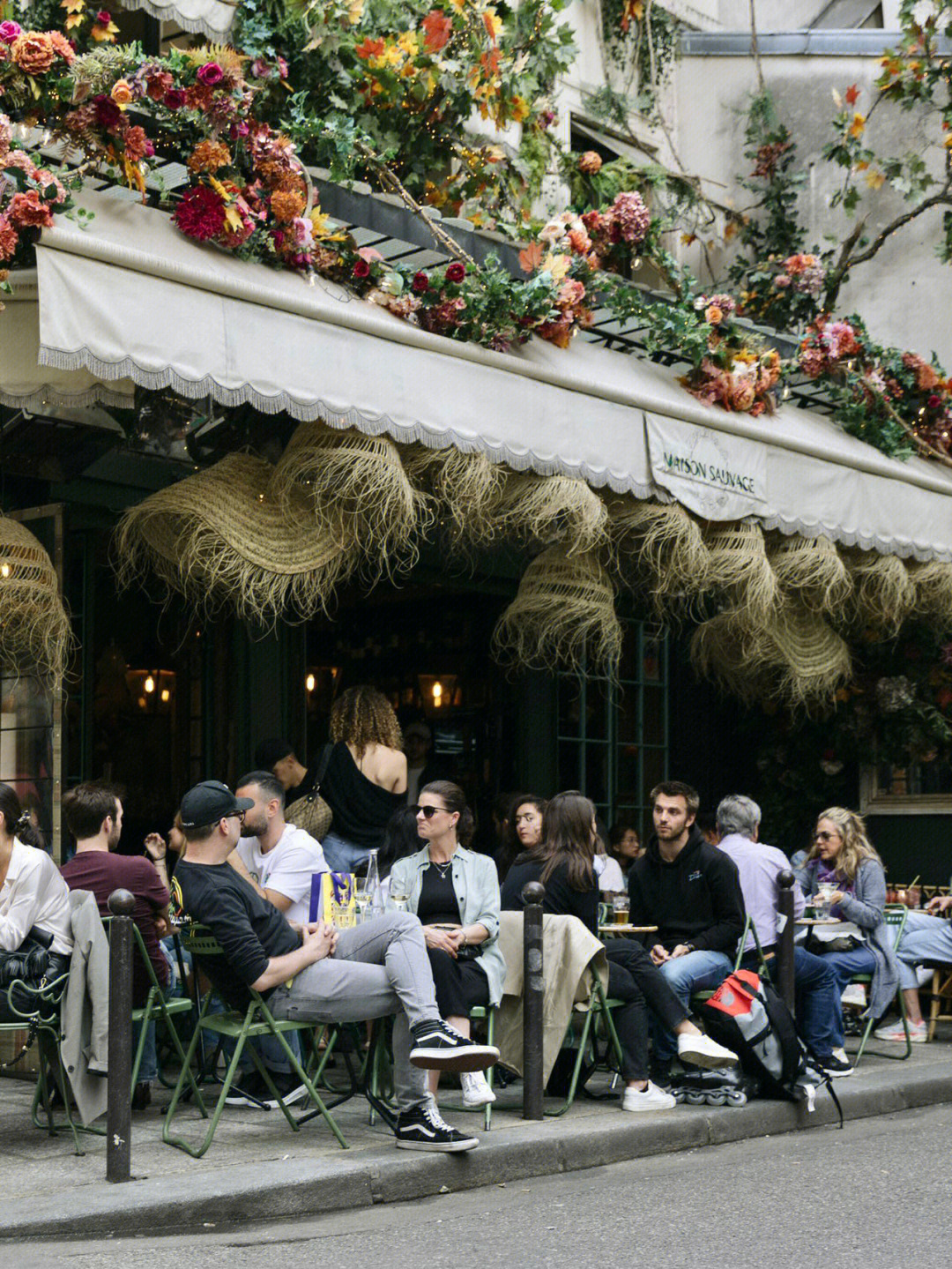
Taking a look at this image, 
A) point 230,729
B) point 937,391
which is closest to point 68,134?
point 230,729

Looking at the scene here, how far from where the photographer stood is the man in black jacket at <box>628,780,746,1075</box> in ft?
26.3

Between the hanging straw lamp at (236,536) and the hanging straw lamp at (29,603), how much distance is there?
0.42 m

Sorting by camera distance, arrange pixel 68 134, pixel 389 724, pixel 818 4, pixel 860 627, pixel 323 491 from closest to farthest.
A: pixel 68 134 → pixel 323 491 → pixel 389 724 → pixel 860 627 → pixel 818 4

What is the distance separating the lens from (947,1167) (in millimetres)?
6562

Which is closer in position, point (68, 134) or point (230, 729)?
point (68, 134)

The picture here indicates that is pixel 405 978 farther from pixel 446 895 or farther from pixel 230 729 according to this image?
pixel 230 729

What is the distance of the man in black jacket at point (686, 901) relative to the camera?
801cm

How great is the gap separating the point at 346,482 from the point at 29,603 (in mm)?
1661

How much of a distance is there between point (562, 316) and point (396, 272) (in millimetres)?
1102

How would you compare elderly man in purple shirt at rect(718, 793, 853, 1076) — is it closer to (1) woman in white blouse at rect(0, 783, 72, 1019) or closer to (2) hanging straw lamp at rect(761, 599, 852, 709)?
(2) hanging straw lamp at rect(761, 599, 852, 709)

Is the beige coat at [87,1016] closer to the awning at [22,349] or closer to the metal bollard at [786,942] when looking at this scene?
the awning at [22,349]

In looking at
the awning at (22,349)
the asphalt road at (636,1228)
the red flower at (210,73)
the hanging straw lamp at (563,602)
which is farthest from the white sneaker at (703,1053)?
the red flower at (210,73)

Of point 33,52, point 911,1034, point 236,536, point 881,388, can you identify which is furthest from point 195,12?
point 911,1034

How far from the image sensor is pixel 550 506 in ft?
27.7
